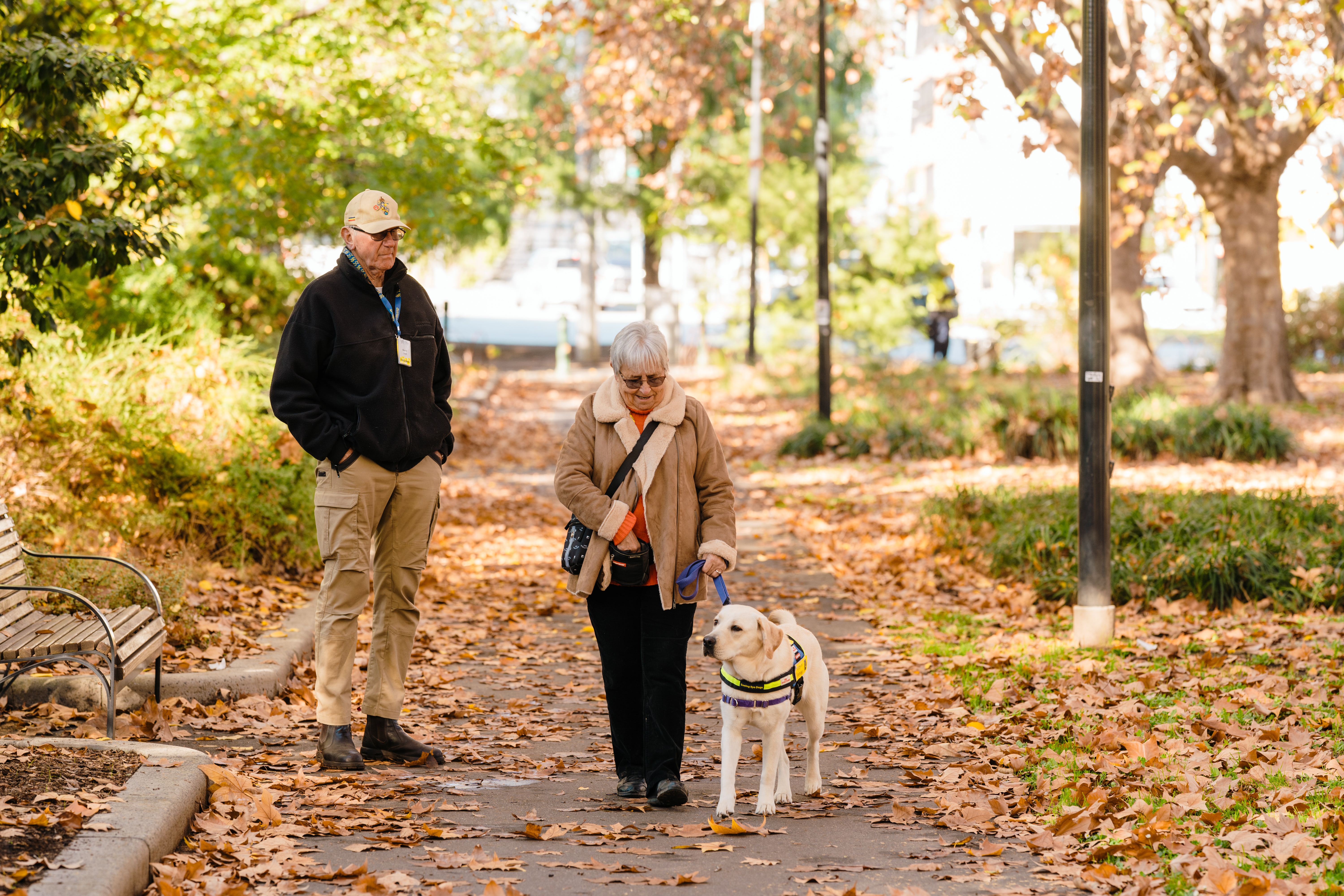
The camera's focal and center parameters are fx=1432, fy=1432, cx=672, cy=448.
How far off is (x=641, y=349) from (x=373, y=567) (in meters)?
1.82

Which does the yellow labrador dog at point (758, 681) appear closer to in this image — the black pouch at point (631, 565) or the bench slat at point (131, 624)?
the black pouch at point (631, 565)

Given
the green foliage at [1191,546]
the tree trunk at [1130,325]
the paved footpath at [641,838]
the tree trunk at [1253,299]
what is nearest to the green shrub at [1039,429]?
the tree trunk at [1253,299]

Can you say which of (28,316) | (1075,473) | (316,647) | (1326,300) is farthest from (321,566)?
(1326,300)

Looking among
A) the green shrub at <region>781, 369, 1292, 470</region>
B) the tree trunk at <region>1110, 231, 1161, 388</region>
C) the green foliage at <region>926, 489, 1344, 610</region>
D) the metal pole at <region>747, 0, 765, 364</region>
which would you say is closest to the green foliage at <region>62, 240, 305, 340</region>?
the green shrub at <region>781, 369, 1292, 470</region>

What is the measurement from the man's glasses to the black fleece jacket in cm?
15

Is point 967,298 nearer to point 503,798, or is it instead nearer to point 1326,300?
point 1326,300

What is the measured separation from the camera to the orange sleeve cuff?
17.6 ft

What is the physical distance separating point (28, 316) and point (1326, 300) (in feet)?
80.3

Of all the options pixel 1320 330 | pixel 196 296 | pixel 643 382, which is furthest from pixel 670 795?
pixel 1320 330

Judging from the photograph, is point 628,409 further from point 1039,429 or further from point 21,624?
point 1039,429

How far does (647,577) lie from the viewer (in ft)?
17.9

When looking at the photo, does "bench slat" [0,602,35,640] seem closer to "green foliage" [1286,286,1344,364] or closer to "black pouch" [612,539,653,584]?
"black pouch" [612,539,653,584]

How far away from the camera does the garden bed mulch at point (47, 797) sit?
415 centimetres

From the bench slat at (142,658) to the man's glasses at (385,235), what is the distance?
1980 mm
